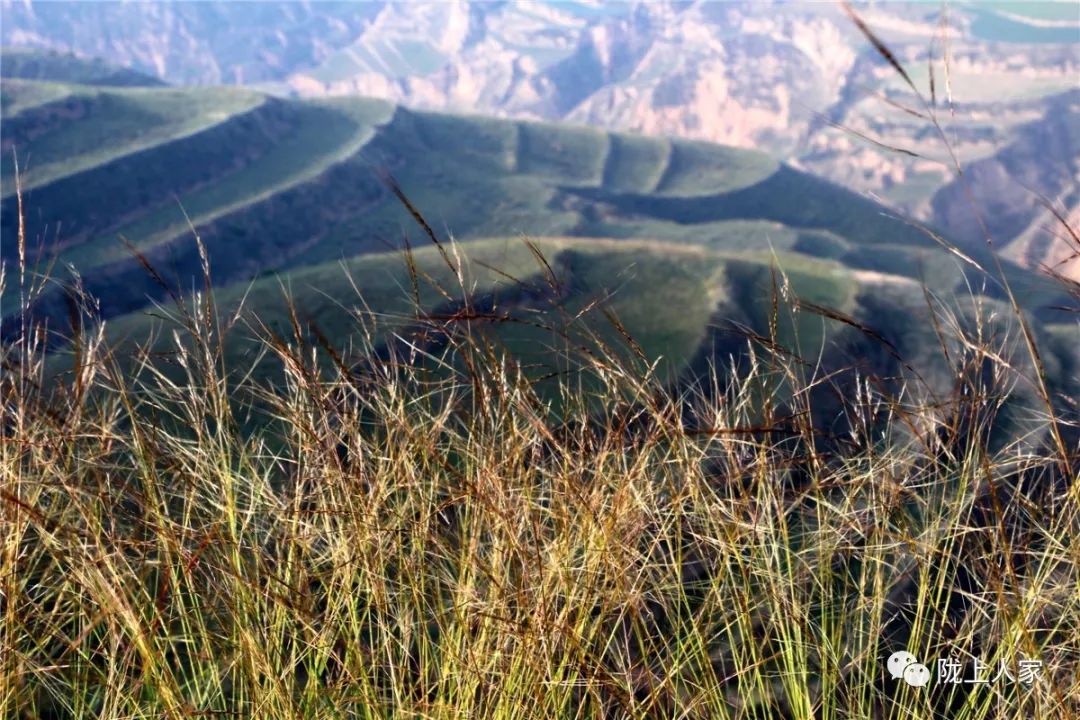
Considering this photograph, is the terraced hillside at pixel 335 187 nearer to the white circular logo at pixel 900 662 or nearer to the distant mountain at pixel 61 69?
the distant mountain at pixel 61 69

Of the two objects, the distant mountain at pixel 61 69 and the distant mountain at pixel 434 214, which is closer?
the distant mountain at pixel 434 214

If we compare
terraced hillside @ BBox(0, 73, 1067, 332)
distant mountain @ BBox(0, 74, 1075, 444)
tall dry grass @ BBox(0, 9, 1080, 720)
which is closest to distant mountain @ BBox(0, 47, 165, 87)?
terraced hillside @ BBox(0, 73, 1067, 332)

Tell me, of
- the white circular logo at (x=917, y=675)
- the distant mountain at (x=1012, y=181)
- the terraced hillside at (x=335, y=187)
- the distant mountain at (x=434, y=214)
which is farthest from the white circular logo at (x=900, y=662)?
the distant mountain at (x=1012, y=181)

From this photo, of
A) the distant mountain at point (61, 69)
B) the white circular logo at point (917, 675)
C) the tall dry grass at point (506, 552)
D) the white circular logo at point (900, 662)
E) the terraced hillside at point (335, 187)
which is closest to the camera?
the tall dry grass at point (506, 552)

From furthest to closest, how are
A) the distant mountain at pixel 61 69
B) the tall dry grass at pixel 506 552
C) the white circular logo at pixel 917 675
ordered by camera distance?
the distant mountain at pixel 61 69 → the white circular logo at pixel 917 675 → the tall dry grass at pixel 506 552

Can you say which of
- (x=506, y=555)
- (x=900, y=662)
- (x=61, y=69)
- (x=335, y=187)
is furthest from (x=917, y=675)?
(x=61, y=69)

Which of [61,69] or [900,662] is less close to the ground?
[900,662]

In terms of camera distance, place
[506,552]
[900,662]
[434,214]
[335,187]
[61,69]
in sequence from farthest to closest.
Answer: [61,69], [335,187], [434,214], [900,662], [506,552]

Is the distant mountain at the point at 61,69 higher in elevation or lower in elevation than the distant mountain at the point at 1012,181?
higher

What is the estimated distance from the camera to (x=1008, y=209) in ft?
584

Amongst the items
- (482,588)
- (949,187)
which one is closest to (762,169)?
(949,187)

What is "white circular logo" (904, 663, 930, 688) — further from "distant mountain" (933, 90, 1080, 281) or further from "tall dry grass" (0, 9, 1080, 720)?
"distant mountain" (933, 90, 1080, 281)

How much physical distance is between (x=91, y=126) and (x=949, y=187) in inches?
6003

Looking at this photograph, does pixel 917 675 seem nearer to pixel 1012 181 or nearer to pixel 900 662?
pixel 900 662
